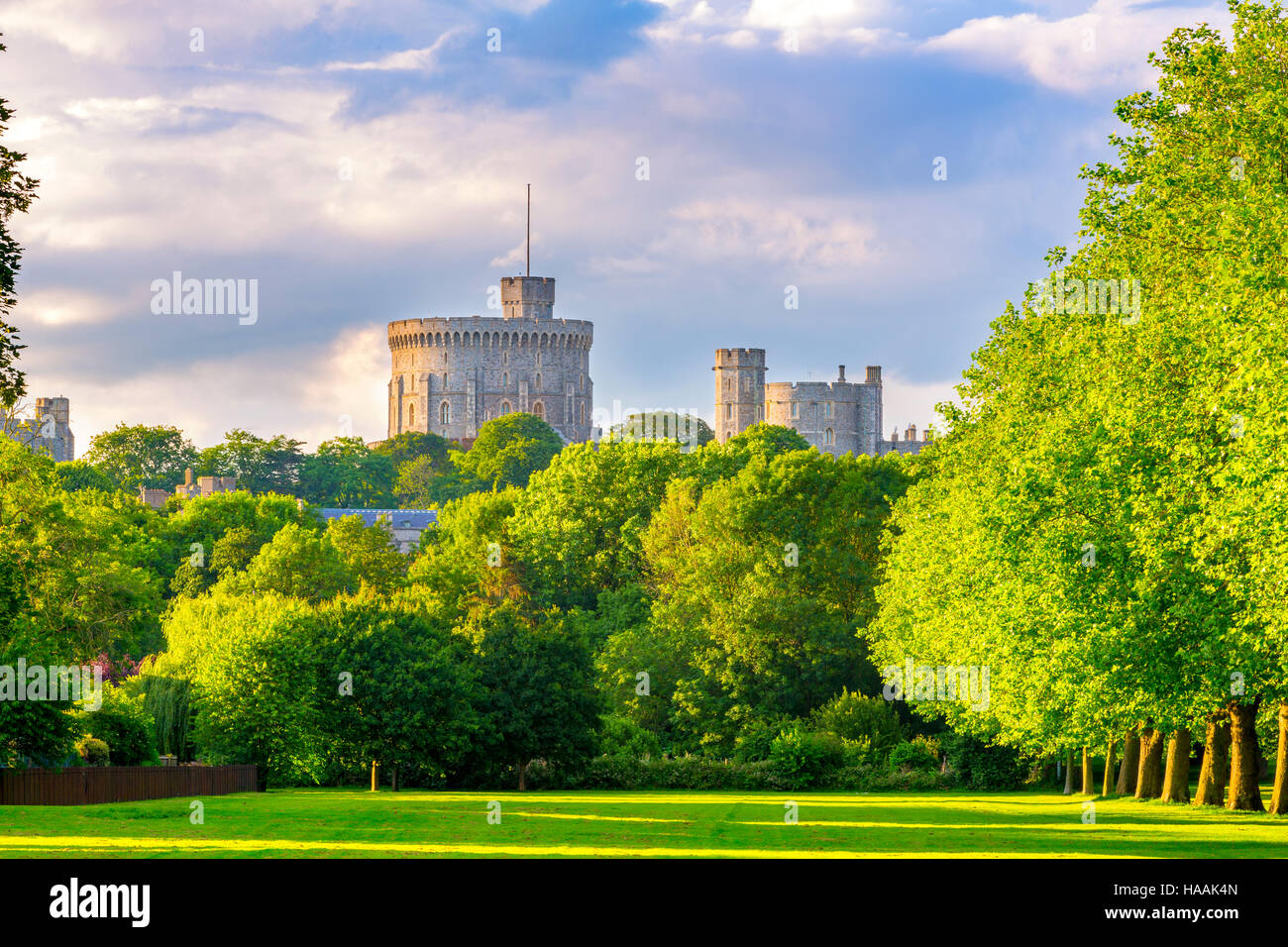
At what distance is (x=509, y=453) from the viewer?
170 meters

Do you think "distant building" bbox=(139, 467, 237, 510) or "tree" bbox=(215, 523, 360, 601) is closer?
"tree" bbox=(215, 523, 360, 601)

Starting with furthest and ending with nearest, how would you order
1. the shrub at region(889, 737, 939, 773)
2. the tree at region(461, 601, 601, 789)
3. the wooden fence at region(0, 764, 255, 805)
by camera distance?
1. the shrub at region(889, 737, 939, 773)
2. the tree at region(461, 601, 601, 789)
3. the wooden fence at region(0, 764, 255, 805)

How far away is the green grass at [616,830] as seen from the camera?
25844 mm

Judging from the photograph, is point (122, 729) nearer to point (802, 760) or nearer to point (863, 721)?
point (802, 760)

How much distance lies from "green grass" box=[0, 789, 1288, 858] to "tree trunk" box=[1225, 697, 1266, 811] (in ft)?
3.89

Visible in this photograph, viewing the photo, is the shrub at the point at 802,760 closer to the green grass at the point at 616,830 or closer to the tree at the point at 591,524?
the green grass at the point at 616,830

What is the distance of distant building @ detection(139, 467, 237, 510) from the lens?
148m

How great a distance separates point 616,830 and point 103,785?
1658cm

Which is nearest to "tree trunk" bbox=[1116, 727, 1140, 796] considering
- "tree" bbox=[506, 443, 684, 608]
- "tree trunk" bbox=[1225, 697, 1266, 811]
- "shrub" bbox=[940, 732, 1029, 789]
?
"shrub" bbox=[940, 732, 1029, 789]

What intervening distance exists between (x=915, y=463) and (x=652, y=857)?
124 feet

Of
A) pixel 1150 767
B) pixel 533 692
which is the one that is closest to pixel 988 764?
pixel 1150 767

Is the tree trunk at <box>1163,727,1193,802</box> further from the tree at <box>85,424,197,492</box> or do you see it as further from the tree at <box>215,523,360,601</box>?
the tree at <box>85,424,197,492</box>
